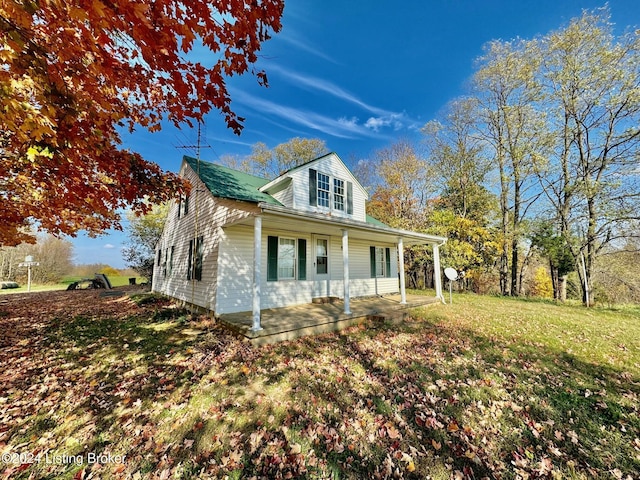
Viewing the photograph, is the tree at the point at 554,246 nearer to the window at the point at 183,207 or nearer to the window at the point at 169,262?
the window at the point at 183,207

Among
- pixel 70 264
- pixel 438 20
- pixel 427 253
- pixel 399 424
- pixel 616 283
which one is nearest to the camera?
pixel 399 424

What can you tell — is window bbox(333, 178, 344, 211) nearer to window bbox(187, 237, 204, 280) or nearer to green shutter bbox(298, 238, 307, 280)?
green shutter bbox(298, 238, 307, 280)

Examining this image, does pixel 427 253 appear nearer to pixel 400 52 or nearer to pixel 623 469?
pixel 400 52

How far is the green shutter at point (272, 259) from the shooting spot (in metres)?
8.12

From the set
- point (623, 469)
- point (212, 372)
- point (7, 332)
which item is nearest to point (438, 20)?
point (623, 469)

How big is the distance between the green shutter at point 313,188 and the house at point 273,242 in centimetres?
4

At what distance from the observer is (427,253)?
17344 mm

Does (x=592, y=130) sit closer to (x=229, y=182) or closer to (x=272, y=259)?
(x=272, y=259)

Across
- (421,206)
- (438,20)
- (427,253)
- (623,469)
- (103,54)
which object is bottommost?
(623,469)

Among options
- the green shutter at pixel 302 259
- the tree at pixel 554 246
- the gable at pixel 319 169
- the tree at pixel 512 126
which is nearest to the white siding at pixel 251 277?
the green shutter at pixel 302 259

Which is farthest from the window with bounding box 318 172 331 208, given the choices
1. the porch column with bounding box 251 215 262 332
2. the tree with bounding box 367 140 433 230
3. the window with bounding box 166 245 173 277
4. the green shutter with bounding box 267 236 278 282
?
the tree with bounding box 367 140 433 230

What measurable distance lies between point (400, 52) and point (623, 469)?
14.2 m

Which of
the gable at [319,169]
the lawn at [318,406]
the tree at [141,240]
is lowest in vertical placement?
the lawn at [318,406]

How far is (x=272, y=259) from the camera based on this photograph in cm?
824
